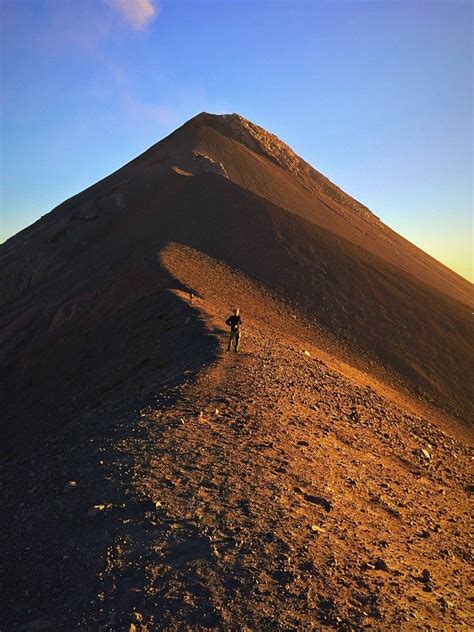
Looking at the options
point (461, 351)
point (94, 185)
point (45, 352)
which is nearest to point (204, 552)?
point (45, 352)

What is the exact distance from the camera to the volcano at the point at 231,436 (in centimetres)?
734

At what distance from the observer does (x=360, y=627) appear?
6.70 metres

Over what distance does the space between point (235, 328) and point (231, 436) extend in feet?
19.8

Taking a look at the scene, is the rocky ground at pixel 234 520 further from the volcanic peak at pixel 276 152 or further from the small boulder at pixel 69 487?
the volcanic peak at pixel 276 152

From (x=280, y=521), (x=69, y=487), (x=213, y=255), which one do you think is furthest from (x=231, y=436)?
(x=213, y=255)

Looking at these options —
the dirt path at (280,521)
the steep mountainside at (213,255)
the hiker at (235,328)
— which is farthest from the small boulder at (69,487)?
the steep mountainside at (213,255)

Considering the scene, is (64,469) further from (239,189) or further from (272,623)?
(239,189)

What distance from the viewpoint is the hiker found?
1709cm

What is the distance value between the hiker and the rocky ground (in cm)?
164

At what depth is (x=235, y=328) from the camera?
17.4m

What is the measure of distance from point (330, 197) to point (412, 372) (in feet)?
116

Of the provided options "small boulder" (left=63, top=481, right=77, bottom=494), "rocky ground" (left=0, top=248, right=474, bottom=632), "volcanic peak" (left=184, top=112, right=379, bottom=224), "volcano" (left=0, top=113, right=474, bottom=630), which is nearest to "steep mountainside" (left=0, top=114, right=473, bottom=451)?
"volcano" (left=0, top=113, right=474, bottom=630)

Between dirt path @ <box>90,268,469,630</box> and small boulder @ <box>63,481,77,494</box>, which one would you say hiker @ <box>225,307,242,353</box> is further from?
small boulder @ <box>63,481,77,494</box>

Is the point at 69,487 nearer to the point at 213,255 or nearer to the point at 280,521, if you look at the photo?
the point at 280,521
